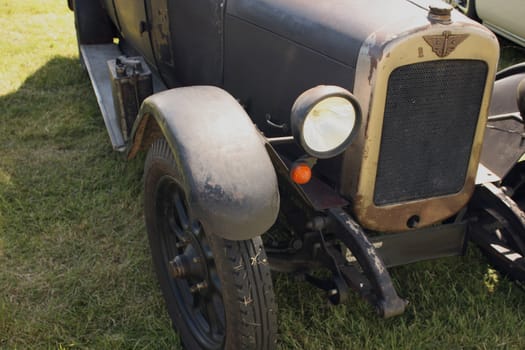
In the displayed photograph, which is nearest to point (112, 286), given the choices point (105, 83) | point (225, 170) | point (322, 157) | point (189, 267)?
point (189, 267)

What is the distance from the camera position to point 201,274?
1972 millimetres

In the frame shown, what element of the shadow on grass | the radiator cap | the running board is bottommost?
the shadow on grass

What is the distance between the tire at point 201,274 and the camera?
66.7 inches

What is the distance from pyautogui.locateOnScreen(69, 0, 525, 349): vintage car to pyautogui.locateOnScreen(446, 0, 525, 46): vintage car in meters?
3.04

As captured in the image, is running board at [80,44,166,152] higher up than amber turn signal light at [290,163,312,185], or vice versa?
amber turn signal light at [290,163,312,185]

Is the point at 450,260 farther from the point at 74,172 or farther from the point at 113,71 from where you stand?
the point at 74,172

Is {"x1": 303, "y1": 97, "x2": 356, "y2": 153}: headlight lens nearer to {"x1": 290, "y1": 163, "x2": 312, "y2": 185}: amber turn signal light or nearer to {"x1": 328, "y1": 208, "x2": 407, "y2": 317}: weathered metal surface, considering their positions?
{"x1": 290, "y1": 163, "x2": 312, "y2": 185}: amber turn signal light

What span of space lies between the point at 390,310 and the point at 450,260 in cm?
109

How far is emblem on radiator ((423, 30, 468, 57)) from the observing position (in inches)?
67.9

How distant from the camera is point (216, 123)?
5.45 ft

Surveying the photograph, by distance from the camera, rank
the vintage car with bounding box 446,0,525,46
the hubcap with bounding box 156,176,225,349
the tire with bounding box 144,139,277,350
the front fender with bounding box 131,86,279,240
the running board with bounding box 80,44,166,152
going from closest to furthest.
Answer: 1. the front fender with bounding box 131,86,279,240
2. the tire with bounding box 144,139,277,350
3. the hubcap with bounding box 156,176,225,349
4. the running board with bounding box 80,44,166,152
5. the vintage car with bounding box 446,0,525,46

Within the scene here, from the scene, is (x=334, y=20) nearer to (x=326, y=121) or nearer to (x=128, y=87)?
(x=326, y=121)

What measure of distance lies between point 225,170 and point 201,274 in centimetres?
56

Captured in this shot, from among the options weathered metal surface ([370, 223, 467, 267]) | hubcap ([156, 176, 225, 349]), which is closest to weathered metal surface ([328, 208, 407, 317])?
weathered metal surface ([370, 223, 467, 267])
